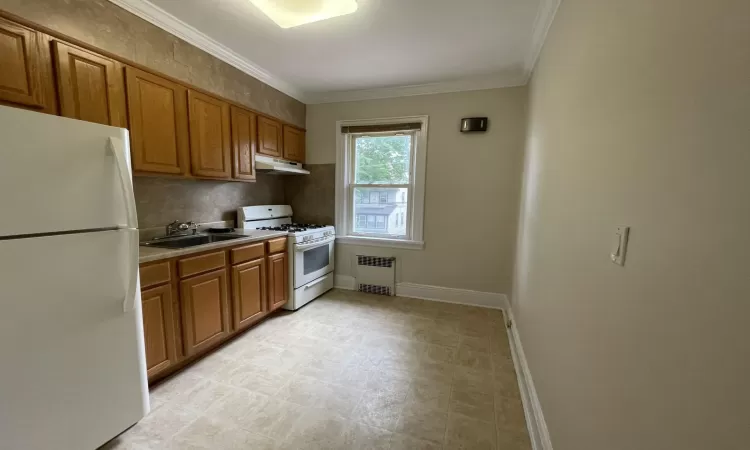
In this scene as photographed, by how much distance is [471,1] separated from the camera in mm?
1901

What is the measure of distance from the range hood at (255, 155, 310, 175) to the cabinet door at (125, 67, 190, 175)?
0.79 m

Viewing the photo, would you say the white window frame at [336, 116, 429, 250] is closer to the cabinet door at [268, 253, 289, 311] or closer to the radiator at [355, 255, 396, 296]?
the radiator at [355, 255, 396, 296]

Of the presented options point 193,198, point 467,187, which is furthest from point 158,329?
point 467,187

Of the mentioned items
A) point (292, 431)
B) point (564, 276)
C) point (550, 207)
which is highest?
point (550, 207)

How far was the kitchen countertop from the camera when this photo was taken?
1.79 meters

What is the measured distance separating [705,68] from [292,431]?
2.11m

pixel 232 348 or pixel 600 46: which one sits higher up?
pixel 600 46

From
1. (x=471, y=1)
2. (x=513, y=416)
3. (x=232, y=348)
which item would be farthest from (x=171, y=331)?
(x=471, y=1)

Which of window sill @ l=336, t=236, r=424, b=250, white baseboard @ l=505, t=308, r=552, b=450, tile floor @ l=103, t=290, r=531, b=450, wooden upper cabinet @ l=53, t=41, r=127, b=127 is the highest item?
wooden upper cabinet @ l=53, t=41, r=127, b=127

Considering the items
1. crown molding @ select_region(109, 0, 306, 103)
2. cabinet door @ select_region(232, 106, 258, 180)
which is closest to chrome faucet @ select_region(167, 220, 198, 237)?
cabinet door @ select_region(232, 106, 258, 180)

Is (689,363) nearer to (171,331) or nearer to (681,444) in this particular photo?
(681,444)

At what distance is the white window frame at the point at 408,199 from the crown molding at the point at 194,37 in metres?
1.02

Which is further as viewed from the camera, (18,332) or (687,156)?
(18,332)

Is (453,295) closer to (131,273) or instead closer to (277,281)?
(277,281)
